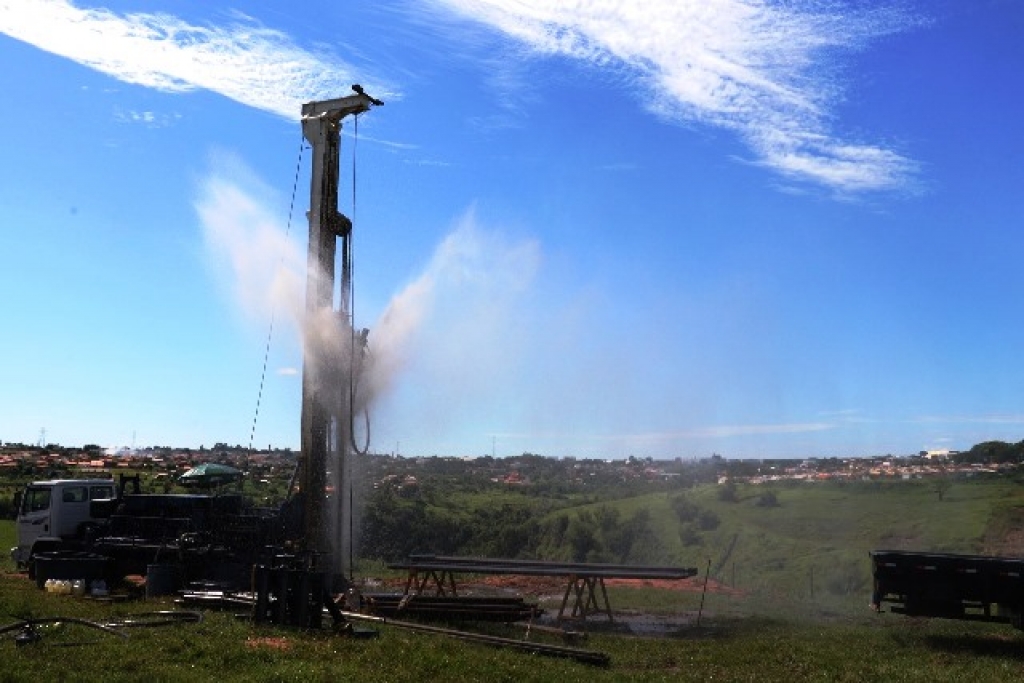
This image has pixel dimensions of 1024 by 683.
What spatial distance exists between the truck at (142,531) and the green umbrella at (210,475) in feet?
5.71

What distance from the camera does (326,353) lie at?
24.5m

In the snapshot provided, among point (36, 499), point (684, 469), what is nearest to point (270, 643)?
point (36, 499)

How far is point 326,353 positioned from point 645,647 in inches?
446

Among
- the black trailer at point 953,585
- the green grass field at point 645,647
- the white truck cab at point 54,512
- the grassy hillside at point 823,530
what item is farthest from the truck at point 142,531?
the black trailer at point 953,585

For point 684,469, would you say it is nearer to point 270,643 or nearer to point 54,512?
point 54,512

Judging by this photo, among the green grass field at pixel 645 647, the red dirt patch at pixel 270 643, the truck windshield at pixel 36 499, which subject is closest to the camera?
the green grass field at pixel 645 647

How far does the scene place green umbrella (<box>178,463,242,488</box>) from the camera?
3014 centimetres

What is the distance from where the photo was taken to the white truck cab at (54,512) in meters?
27.8

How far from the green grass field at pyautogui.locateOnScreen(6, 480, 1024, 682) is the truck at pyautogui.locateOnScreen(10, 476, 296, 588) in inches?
65.8

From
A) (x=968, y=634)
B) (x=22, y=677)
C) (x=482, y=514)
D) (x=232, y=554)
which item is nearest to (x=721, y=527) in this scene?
(x=482, y=514)

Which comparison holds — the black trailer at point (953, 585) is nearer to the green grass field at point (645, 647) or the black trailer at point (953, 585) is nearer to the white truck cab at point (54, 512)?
the green grass field at point (645, 647)

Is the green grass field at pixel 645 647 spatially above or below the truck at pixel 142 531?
below

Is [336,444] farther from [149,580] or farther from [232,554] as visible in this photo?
[149,580]

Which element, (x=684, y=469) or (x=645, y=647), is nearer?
(x=645, y=647)
